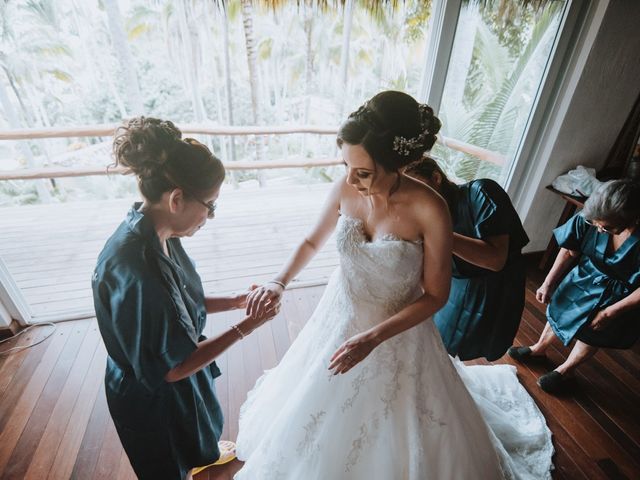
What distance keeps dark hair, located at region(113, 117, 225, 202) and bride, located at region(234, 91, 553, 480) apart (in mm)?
488

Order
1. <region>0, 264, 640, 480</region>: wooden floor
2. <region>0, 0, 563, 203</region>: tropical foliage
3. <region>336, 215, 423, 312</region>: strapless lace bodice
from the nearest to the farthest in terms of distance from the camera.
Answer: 1. <region>336, 215, 423, 312</region>: strapless lace bodice
2. <region>0, 264, 640, 480</region>: wooden floor
3. <region>0, 0, 563, 203</region>: tropical foliage

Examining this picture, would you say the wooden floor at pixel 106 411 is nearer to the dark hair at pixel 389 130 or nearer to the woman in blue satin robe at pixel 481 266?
the woman in blue satin robe at pixel 481 266

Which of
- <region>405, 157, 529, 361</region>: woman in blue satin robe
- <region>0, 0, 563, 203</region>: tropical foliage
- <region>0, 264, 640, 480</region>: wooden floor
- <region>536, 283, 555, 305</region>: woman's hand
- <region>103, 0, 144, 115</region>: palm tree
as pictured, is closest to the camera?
<region>405, 157, 529, 361</region>: woman in blue satin robe

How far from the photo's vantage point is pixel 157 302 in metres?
0.81

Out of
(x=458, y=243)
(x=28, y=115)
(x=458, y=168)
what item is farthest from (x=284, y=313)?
(x=28, y=115)

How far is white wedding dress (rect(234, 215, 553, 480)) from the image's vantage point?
122 cm

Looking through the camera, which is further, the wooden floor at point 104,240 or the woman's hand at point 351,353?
the wooden floor at point 104,240

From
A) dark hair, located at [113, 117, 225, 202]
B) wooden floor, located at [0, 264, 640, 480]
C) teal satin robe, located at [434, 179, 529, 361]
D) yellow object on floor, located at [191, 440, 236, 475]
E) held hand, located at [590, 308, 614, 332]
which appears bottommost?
wooden floor, located at [0, 264, 640, 480]

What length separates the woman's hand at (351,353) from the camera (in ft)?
3.43

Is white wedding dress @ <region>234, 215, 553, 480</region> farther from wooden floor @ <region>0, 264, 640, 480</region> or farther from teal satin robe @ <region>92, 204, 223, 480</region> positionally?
wooden floor @ <region>0, 264, 640, 480</region>

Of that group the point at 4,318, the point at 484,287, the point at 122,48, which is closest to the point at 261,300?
the point at 484,287

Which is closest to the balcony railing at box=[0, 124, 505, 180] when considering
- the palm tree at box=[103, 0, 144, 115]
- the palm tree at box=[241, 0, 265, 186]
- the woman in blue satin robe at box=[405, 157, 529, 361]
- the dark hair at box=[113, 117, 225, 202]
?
the woman in blue satin robe at box=[405, 157, 529, 361]

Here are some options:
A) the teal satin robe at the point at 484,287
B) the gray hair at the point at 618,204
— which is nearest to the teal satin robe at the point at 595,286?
the gray hair at the point at 618,204

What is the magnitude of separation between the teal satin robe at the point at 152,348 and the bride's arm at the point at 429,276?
53cm
